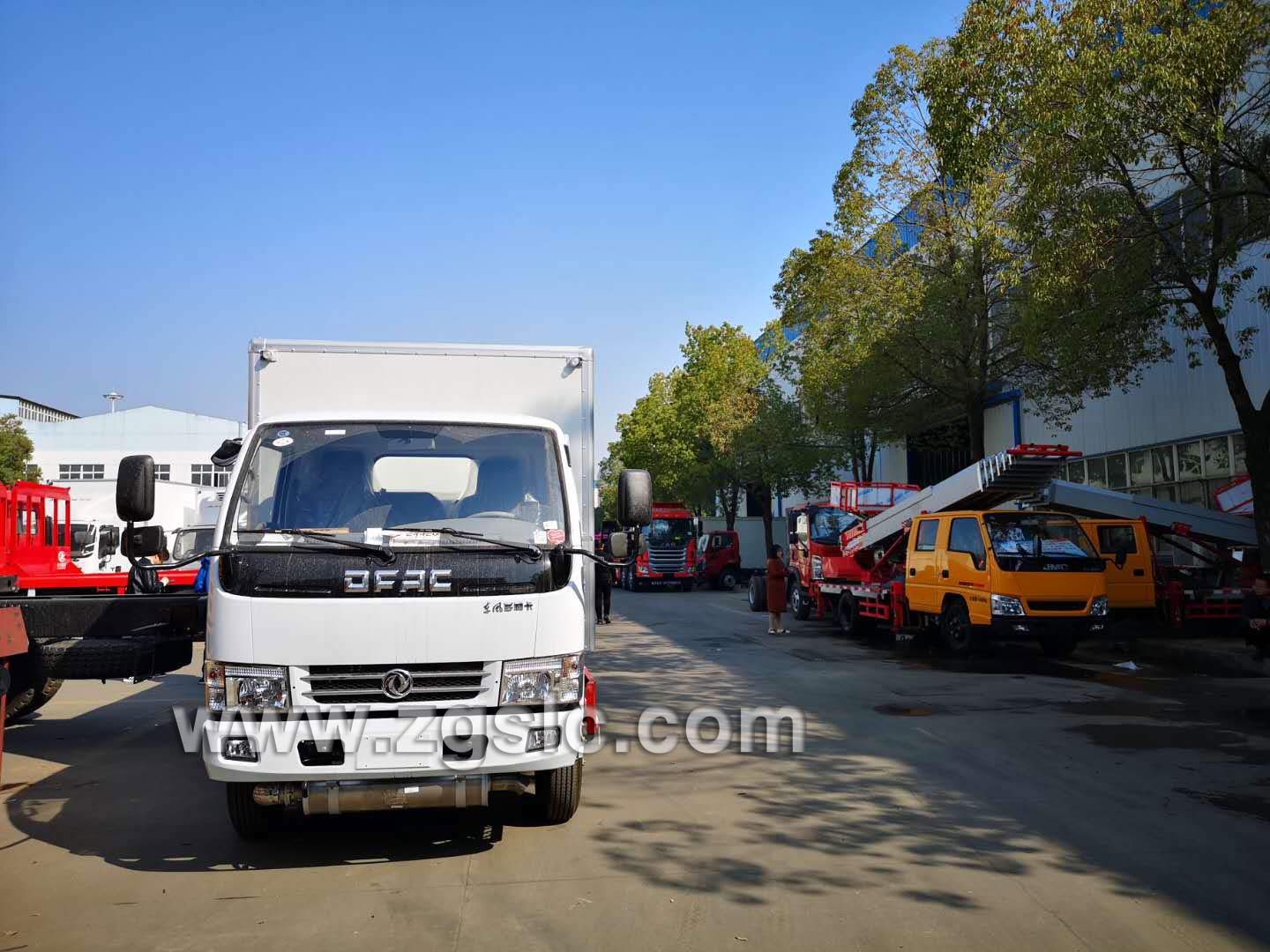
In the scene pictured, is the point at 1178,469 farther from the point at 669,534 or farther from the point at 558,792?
the point at 558,792

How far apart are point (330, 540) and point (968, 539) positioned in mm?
11094

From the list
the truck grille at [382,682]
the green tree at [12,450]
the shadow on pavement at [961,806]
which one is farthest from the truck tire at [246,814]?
the green tree at [12,450]

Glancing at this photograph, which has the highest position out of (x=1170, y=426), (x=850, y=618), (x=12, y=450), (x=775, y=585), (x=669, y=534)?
(x=12, y=450)

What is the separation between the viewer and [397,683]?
5.20m

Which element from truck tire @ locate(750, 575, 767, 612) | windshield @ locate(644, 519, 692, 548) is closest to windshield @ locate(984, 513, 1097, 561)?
truck tire @ locate(750, 575, 767, 612)

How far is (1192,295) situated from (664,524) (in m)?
22.9

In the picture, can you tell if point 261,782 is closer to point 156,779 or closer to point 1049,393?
point 156,779

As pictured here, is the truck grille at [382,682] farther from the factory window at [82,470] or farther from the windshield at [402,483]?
the factory window at [82,470]

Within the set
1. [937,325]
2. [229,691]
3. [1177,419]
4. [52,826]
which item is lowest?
[52,826]

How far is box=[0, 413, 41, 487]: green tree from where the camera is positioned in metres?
44.0

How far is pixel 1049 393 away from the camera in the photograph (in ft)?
71.1

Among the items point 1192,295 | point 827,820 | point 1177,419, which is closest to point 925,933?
point 827,820

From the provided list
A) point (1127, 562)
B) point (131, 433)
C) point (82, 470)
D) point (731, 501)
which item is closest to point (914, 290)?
point (1127, 562)

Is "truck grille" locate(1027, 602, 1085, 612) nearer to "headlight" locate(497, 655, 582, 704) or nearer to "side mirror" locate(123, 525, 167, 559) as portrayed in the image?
"headlight" locate(497, 655, 582, 704)
